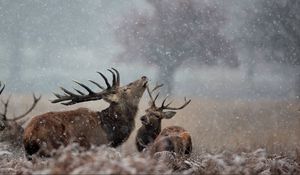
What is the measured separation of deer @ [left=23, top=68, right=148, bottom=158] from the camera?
7.59m

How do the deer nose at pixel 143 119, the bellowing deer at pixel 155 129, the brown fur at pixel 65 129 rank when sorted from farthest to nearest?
the deer nose at pixel 143 119, the bellowing deer at pixel 155 129, the brown fur at pixel 65 129

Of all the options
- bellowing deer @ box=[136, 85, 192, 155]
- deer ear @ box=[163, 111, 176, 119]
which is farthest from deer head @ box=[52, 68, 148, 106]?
deer ear @ box=[163, 111, 176, 119]

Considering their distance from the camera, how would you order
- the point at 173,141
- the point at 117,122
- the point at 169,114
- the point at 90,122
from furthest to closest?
the point at 169,114 < the point at 173,141 < the point at 117,122 < the point at 90,122

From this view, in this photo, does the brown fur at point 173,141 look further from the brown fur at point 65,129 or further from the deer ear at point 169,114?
the brown fur at point 65,129

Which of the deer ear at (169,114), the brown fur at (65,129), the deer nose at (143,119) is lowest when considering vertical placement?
the brown fur at (65,129)

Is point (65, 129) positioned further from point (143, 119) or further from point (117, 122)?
point (143, 119)

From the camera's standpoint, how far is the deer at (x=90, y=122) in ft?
24.9

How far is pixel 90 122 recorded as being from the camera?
8.59 metres

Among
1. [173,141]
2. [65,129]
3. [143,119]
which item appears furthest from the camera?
[143,119]

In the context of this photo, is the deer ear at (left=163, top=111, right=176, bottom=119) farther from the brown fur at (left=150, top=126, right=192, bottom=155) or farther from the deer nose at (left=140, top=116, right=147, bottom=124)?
the deer nose at (left=140, top=116, right=147, bottom=124)

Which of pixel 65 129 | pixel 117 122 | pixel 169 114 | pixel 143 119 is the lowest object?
pixel 65 129

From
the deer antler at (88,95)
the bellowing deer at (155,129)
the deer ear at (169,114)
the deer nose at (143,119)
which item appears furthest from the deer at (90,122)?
the deer ear at (169,114)

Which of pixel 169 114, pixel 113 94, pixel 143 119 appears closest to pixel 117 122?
pixel 113 94

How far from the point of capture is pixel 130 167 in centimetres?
387
